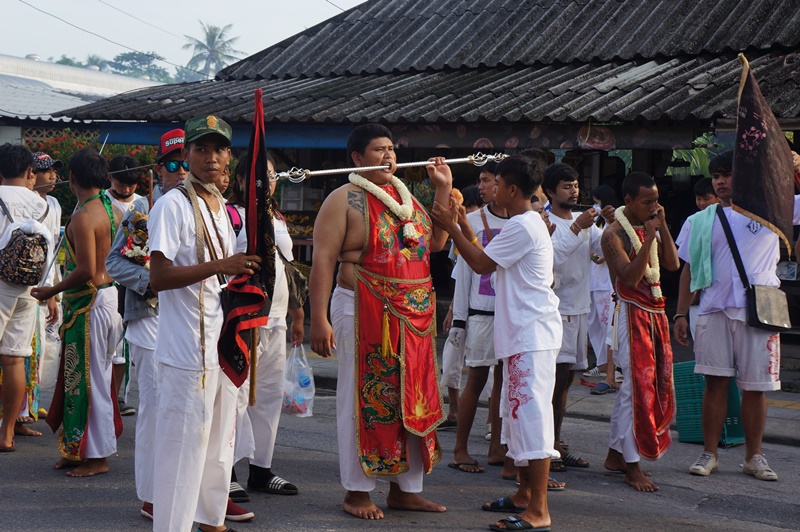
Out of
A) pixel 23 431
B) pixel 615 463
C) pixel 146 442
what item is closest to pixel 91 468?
pixel 146 442

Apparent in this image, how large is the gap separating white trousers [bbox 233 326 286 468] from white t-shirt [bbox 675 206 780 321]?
291 cm

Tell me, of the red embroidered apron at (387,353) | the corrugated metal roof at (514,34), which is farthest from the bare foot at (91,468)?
the corrugated metal roof at (514,34)

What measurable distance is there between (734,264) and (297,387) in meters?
2.98

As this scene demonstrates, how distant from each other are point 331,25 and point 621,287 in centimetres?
1172

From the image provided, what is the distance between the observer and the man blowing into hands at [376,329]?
18.1 feet

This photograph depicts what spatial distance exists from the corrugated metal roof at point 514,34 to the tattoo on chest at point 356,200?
26.4ft

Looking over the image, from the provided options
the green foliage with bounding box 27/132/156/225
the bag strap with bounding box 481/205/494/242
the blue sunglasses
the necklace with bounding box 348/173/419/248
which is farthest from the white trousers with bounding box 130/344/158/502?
the green foliage with bounding box 27/132/156/225

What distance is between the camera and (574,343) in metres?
6.85

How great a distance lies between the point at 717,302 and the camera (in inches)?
269

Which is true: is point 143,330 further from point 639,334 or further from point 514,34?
point 514,34

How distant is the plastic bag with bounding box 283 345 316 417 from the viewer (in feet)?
21.8

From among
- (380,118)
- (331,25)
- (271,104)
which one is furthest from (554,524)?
(331,25)

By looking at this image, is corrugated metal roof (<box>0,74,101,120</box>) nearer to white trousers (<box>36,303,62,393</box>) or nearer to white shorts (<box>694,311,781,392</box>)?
white trousers (<box>36,303,62,393</box>)

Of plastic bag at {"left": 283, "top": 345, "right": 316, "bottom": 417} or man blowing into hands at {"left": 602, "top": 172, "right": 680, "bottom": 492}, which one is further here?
plastic bag at {"left": 283, "top": 345, "right": 316, "bottom": 417}
